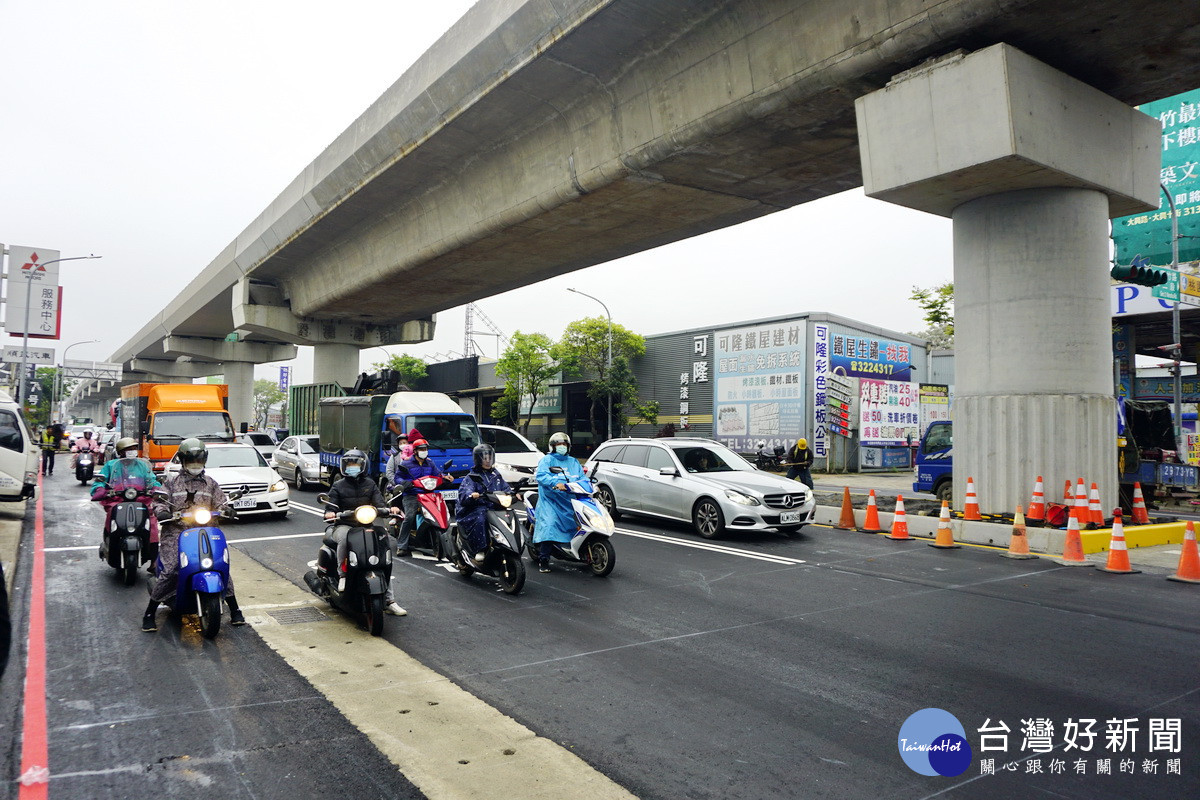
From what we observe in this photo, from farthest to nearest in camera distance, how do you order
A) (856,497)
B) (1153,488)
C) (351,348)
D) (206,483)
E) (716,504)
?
(351,348), (856,497), (1153,488), (716,504), (206,483)

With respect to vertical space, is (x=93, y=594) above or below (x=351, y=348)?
below

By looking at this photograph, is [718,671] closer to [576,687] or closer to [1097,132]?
[576,687]

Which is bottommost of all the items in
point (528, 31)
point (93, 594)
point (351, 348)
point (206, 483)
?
point (93, 594)

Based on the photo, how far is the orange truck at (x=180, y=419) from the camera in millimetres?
17281

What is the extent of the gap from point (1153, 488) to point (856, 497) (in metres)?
5.77

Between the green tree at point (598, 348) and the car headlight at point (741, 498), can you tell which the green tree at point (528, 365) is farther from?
the car headlight at point (741, 498)

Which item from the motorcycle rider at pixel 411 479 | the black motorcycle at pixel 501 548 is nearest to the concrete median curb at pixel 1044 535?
the black motorcycle at pixel 501 548

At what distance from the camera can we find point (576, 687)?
206 inches

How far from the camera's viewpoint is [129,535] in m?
8.72

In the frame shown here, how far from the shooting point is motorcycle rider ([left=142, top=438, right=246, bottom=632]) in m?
6.80

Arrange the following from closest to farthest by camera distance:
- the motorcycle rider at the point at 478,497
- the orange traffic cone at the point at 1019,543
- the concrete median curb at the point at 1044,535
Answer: the motorcycle rider at the point at 478,497 < the orange traffic cone at the point at 1019,543 < the concrete median curb at the point at 1044,535

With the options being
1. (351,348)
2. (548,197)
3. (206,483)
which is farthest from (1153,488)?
(351,348)

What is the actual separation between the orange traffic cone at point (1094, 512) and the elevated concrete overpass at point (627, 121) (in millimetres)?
4514

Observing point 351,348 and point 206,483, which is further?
point 351,348
